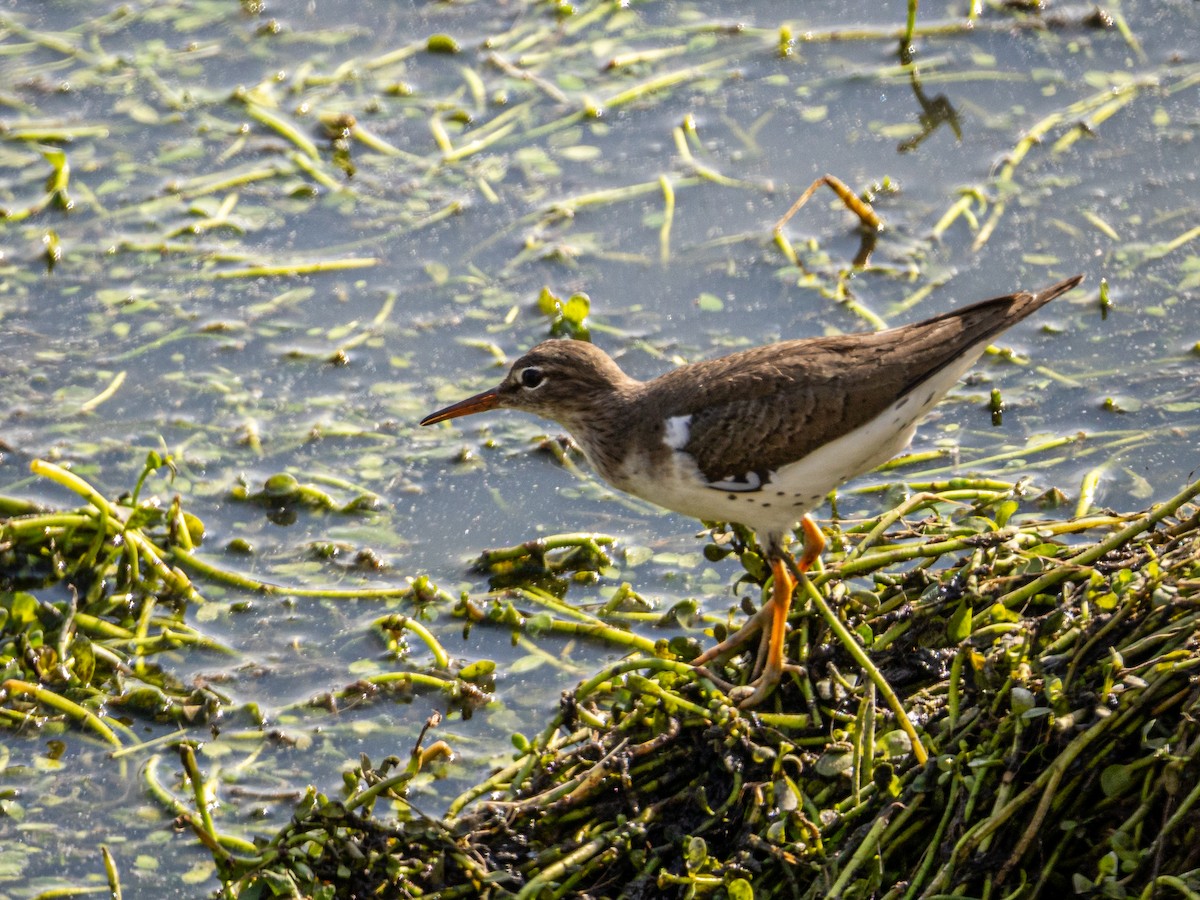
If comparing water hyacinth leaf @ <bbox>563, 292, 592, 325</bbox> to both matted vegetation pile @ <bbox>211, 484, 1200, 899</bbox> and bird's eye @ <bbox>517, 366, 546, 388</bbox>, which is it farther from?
matted vegetation pile @ <bbox>211, 484, 1200, 899</bbox>

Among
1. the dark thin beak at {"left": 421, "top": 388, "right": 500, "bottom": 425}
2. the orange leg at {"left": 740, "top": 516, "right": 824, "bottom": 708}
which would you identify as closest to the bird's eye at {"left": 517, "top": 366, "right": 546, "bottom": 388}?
the dark thin beak at {"left": 421, "top": 388, "right": 500, "bottom": 425}

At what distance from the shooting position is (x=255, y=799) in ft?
20.8

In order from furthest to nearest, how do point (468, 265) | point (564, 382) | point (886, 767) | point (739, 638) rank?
1. point (468, 265)
2. point (564, 382)
3. point (739, 638)
4. point (886, 767)

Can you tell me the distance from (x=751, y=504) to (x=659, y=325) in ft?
9.24

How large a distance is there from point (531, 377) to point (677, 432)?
1.01m

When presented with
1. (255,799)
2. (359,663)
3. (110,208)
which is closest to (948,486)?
(359,663)

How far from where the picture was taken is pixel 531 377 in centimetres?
684

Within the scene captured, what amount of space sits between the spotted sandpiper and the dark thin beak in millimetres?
998

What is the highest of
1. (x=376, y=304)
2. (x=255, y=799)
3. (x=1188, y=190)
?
(x=1188, y=190)

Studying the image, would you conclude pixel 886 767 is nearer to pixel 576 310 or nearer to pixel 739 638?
pixel 739 638

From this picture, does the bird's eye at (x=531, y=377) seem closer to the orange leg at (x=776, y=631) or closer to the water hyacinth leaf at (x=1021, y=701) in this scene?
the orange leg at (x=776, y=631)

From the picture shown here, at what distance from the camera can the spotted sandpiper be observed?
589cm

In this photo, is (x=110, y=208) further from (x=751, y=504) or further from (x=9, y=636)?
(x=751, y=504)

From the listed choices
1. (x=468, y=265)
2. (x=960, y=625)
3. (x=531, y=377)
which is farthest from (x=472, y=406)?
(x=960, y=625)
